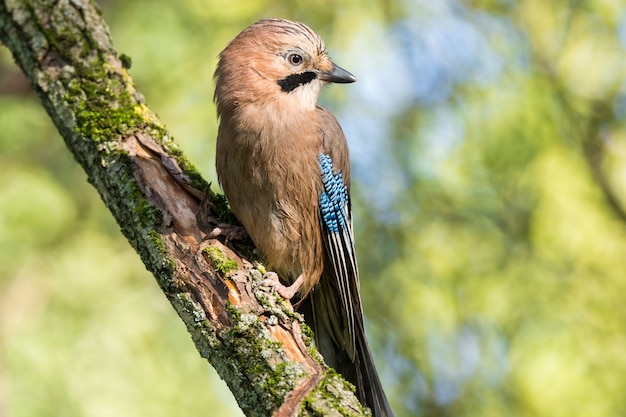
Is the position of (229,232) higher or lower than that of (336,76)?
lower

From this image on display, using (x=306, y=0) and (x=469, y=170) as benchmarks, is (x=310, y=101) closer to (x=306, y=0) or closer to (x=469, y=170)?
(x=469, y=170)

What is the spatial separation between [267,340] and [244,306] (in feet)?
0.79

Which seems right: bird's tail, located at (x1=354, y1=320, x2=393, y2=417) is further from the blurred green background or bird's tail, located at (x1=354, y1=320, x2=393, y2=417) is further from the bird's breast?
the blurred green background

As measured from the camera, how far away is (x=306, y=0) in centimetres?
830

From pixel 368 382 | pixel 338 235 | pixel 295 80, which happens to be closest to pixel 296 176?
pixel 338 235

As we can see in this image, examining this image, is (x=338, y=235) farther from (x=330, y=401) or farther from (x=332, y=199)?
(x=330, y=401)

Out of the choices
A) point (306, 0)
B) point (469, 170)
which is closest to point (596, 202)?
point (469, 170)

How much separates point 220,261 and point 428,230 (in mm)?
4232

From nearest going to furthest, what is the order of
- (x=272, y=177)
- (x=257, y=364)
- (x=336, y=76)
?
(x=257, y=364) < (x=272, y=177) < (x=336, y=76)

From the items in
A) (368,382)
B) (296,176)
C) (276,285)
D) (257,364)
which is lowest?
(368,382)

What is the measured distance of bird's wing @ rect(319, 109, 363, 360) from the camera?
4629 mm

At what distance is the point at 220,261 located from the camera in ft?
12.7

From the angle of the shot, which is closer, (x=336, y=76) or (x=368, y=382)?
(x=368, y=382)

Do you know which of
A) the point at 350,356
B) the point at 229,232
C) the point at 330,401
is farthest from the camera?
the point at 350,356
